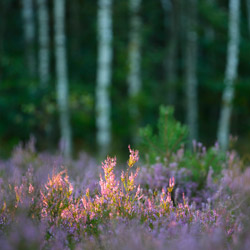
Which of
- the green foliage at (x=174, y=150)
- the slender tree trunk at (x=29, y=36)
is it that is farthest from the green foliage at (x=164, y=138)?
the slender tree trunk at (x=29, y=36)

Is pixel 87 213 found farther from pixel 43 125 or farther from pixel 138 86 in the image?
pixel 138 86

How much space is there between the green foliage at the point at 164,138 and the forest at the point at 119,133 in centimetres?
2

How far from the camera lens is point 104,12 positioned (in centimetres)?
1223

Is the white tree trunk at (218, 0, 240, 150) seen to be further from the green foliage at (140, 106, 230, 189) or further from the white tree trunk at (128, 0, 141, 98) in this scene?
the green foliage at (140, 106, 230, 189)

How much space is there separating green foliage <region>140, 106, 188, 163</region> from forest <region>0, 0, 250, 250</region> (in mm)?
15

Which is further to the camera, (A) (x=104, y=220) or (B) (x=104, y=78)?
(B) (x=104, y=78)

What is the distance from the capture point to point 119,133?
47.9 ft

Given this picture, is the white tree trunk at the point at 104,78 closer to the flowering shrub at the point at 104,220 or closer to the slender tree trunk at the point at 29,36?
the slender tree trunk at the point at 29,36

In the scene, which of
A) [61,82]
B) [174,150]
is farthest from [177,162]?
[61,82]

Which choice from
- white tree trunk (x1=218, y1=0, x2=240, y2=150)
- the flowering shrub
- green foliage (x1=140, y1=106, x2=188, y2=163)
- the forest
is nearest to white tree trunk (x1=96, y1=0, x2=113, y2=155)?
the forest

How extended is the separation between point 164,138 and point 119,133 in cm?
991

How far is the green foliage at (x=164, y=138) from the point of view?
4.70 metres

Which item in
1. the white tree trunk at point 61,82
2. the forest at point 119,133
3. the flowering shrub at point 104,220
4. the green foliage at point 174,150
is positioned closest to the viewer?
the flowering shrub at point 104,220

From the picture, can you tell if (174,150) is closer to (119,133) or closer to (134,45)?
(119,133)
